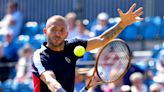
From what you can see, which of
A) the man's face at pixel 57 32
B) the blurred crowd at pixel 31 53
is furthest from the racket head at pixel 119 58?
the blurred crowd at pixel 31 53

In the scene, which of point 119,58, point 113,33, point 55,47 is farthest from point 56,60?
point 119,58

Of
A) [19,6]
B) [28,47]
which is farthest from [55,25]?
[19,6]

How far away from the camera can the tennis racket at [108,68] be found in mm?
7473

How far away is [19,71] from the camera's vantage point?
13109mm

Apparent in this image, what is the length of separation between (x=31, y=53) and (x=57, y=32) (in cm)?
599

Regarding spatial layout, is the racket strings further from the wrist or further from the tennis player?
the tennis player

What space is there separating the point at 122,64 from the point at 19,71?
578 centimetres

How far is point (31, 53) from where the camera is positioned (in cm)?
1291

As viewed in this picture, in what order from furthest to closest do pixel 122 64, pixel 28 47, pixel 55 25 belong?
pixel 28 47, pixel 122 64, pixel 55 25

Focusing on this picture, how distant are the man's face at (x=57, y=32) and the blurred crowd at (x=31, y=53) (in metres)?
3.24

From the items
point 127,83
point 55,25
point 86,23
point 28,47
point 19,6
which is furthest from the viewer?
point 19,6

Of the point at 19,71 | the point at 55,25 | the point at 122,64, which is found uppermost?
the point at 55,25

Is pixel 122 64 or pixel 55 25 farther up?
pixel 55 25

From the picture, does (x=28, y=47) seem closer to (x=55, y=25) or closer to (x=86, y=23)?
(x=86, y=23)
